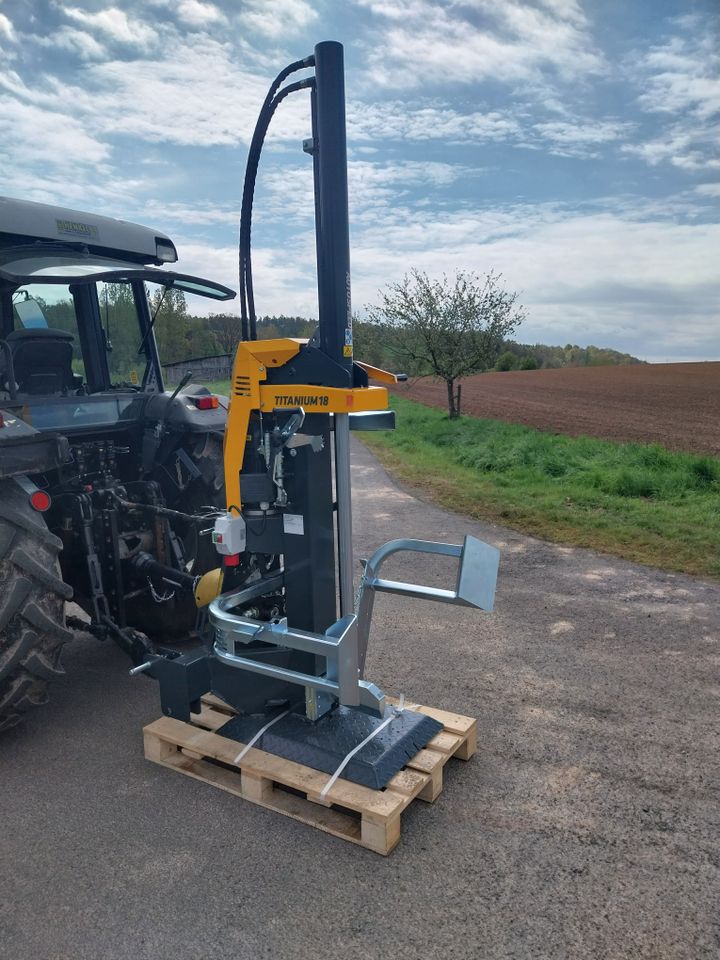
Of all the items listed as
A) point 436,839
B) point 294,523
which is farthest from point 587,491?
point 436,839

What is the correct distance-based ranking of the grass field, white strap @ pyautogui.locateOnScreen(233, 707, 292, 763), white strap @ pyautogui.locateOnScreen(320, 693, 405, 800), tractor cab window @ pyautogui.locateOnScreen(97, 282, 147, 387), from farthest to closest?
the grass field, tractor cab window @ pyautogui.locateOnScreen(97, 282, 147, 387), white strap @ pyautogui.locateOnScreen(233, 707, 292, 763), white strap @ pyautogui.locateOnScreen(320, 693, 405, 800)

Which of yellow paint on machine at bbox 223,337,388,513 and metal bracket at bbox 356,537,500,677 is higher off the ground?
yellow paint on machine at bbox 223,337,388,513

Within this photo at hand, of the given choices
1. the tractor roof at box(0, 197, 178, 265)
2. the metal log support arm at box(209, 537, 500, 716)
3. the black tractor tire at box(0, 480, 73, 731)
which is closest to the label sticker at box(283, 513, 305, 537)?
the metal log support arm at box(209, 537, 500, 716)

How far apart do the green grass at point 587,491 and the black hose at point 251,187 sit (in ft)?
14.9

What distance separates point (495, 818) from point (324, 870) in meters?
0.73

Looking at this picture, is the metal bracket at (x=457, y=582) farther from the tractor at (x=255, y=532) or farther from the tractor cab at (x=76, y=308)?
the tractor cab at (x=76, y=308)

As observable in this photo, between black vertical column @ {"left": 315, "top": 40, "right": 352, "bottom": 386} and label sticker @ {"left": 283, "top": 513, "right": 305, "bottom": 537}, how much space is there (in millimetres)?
648

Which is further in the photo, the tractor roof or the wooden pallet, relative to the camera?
the tractor roof

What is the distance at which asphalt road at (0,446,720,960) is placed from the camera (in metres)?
2.33

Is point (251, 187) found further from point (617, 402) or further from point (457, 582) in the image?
point (617, 402)

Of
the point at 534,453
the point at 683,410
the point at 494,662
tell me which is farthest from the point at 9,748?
the point at 683,410

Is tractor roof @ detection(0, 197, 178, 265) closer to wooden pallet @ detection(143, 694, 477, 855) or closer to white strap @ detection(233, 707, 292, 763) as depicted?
wooden pallet @ detection(143, 694, 477, 855)

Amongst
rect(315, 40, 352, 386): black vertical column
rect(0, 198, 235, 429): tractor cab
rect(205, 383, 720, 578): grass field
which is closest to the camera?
rect(315, 40, 352, 386): black vertical column

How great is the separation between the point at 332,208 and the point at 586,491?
6820 mm
